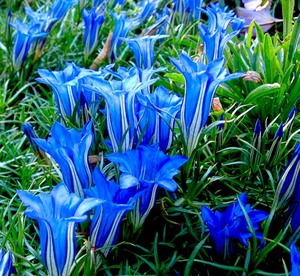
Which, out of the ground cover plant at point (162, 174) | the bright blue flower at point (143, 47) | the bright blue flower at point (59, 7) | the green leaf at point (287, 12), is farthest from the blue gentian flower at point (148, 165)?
the bright blue flower at point (59, 7)

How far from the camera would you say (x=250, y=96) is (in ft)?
5.44

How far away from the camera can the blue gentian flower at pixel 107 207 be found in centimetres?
121

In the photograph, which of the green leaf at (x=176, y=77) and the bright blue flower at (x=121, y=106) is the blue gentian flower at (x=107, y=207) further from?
the green leaf at (x=176, y=77)

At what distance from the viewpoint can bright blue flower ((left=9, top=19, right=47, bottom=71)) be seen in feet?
7.04

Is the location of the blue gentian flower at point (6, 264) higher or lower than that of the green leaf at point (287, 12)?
lower

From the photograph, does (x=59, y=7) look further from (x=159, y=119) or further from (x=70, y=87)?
(x=159, y=119)

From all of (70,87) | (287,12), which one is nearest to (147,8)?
(287,12)

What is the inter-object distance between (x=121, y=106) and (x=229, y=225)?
415 millimetres

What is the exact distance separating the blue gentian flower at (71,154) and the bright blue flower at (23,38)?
936mm

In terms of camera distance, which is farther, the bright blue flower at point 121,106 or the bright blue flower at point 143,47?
the bright blue flower at point 143,47

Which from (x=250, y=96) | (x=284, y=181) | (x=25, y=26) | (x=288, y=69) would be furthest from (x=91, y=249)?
(x=25, y=26)

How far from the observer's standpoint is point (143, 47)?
1.85 m

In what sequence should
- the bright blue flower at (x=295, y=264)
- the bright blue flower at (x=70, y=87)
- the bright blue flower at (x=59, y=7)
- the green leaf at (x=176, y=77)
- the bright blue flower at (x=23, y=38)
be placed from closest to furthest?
1. the bright blue flower at (x=295, y=264)
2. the bright blue flower at (x=70, y=87)
3. the green leaf at (x=176, y=77)
4. the bright blue flower at (x=23, y=38)
5. the bright blue flower at (x=59, y=7)

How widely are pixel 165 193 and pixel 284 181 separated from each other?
1.10 ft
